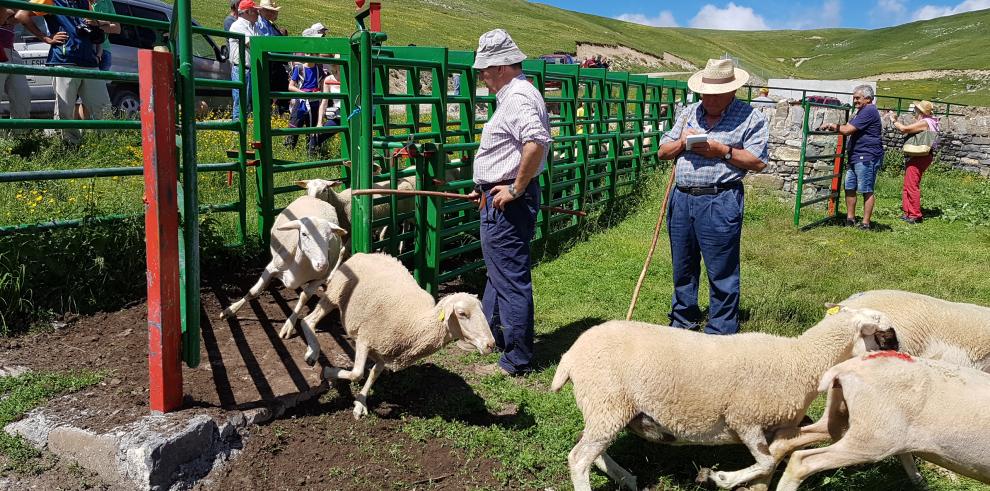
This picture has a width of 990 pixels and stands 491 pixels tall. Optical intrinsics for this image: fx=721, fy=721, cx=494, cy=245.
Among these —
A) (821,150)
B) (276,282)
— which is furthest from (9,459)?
(821,150)

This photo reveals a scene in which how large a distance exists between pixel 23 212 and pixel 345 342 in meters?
2.90

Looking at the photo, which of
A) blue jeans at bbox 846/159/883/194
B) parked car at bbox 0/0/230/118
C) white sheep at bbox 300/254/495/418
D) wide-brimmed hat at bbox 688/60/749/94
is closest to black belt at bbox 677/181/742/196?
wide-brimmed hat at bbox 688/60/749/94

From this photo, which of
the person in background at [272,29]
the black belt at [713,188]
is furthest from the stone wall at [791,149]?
the person in background at [272,29]

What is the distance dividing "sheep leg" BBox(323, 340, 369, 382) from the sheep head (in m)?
0.57

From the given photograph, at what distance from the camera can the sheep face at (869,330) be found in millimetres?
3570

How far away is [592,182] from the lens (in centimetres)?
1090

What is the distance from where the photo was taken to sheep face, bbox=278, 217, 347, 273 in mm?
4887

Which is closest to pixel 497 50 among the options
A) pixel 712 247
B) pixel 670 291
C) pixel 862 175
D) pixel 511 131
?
pixel 511 131

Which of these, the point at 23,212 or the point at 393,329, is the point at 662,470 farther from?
the point at 23,212

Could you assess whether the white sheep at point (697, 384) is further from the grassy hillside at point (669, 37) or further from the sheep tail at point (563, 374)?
the grassy hillside at point (669, 37)

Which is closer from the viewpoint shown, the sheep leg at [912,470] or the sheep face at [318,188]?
the sheep leg at [912,470]

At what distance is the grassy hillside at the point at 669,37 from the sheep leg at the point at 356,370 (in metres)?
29.5

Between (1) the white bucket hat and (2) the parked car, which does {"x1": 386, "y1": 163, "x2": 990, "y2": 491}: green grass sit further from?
(2) the parked car

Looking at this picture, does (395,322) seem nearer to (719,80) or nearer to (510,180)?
(510,180)
